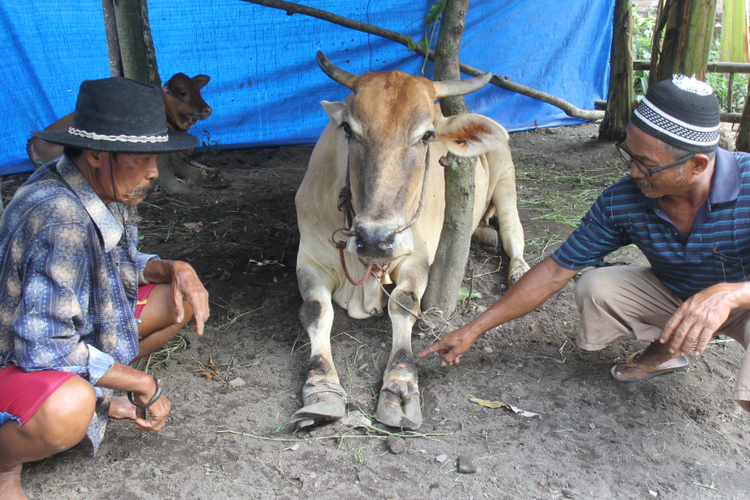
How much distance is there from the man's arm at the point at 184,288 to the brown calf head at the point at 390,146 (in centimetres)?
67

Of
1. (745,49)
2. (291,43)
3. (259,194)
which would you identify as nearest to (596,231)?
(259,194)

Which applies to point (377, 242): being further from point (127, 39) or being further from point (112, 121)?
point (127, 39)

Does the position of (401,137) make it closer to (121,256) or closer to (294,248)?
(121,256)

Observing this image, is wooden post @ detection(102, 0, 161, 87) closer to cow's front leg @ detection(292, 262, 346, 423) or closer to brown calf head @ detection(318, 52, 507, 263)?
cow's front leg @ detection(292, 262, 346, 423)

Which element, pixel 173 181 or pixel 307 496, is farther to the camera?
pixel 173 181

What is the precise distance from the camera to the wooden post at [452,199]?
3.12 metres

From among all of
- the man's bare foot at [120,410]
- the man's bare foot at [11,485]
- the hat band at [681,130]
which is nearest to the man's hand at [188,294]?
the man's bare foot at [120,410]

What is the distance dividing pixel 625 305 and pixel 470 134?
1123 millimetres

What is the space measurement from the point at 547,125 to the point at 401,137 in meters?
6.24

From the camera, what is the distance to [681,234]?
2490 mm

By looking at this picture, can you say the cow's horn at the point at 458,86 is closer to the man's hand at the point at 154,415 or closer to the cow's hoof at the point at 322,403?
the cow's hoof at the point at 322,403

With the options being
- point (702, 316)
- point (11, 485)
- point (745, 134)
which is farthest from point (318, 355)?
point (745, 134)

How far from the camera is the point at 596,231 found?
104 inches

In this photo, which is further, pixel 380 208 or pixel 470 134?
pixel 470 134
